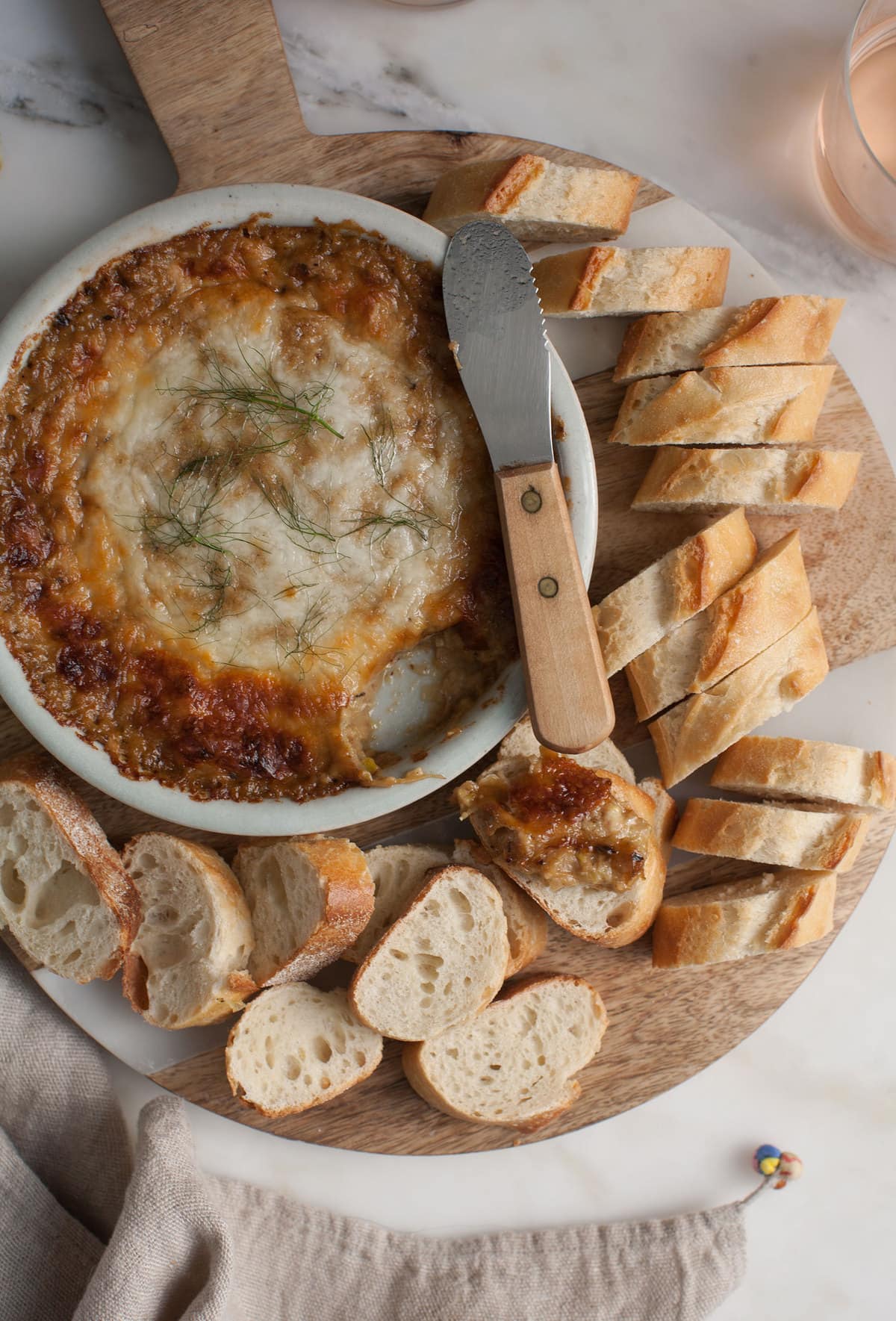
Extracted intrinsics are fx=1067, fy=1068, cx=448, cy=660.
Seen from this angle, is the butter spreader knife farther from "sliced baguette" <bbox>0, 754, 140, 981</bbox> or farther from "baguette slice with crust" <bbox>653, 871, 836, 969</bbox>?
"sliced baguette" <bbox>0, 754, 140, 981</bbox>

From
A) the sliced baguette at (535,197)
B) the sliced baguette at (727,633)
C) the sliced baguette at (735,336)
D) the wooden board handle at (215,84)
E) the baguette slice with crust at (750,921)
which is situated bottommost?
the baguette slice with crust at (750,921)

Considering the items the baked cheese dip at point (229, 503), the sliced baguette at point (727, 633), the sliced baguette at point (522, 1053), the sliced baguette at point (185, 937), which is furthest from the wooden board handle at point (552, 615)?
the sliced baguette at point (185, 937)

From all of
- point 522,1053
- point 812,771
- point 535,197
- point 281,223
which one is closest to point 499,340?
point 535,197

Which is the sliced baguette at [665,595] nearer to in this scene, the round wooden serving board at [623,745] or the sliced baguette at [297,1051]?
the round wooden serving board at [623,745]

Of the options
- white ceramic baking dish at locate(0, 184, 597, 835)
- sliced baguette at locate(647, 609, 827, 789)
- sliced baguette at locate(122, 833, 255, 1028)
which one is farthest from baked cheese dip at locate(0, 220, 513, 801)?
sliced baguette at locate(647, 609, 827, 789)

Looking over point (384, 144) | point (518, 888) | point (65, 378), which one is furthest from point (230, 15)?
point (518, 888)
